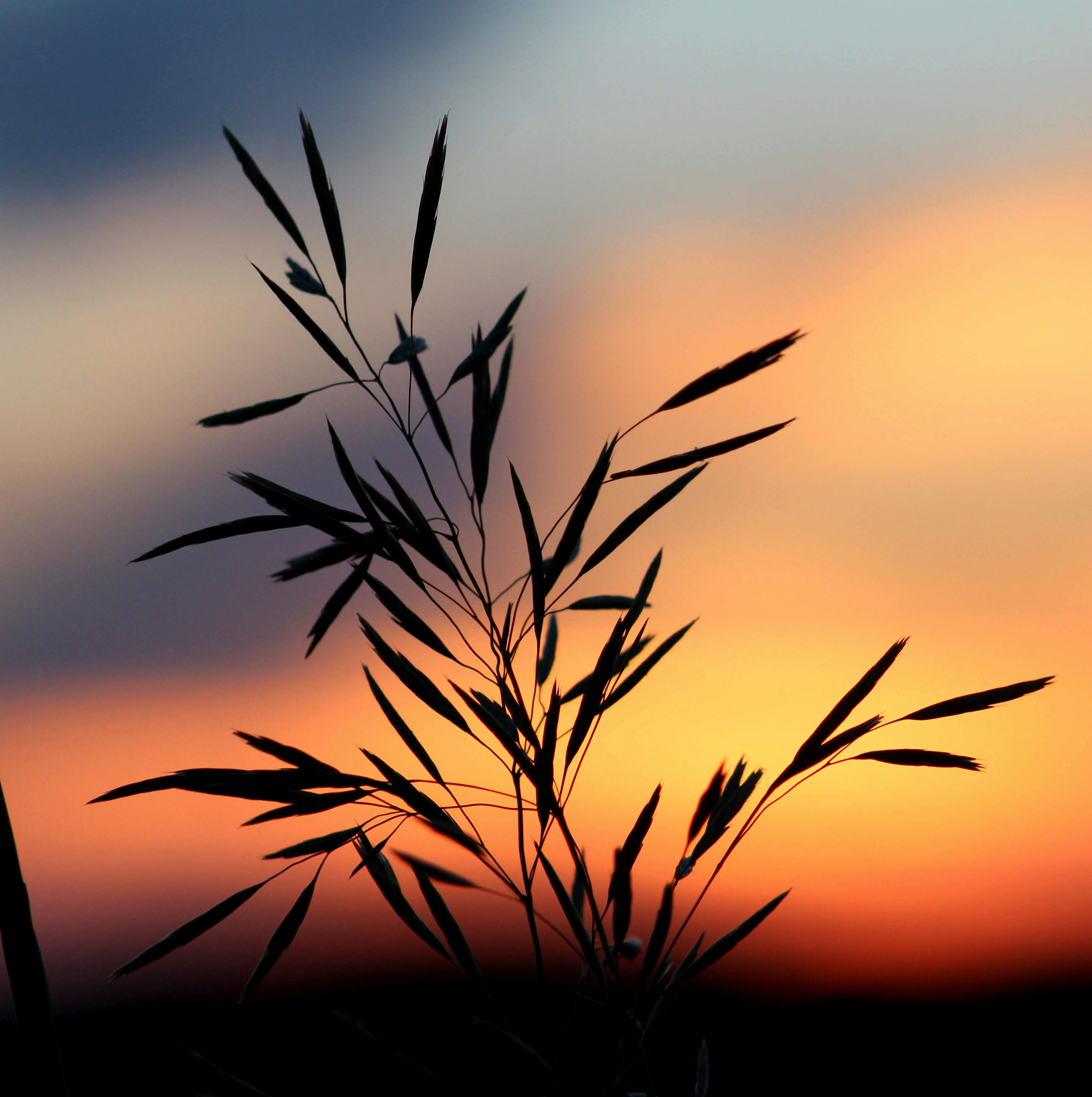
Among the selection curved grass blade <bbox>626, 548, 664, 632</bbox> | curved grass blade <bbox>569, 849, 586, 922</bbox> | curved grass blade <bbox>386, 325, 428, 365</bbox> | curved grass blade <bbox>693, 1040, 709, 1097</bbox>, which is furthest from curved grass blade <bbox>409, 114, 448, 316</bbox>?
curved grass blade <bbox>693, 1040, 709, 1097</bbox>

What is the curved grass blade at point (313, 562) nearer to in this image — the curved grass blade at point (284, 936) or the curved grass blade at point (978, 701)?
the curved grass blade at point (284, 936)

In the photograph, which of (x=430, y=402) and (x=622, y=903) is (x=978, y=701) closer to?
(x=622, y=903)

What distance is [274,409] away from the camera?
0.94m

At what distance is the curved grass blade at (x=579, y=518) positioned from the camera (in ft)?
2.68

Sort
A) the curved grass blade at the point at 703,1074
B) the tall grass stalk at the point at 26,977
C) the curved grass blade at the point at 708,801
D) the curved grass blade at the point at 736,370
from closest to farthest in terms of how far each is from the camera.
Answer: the tall grass stalk at the point at 26,977, the curved grass blade at the point at 736,370, the curved grass blade at the point at 708,801, the curved grass blade at the point at 703,1074

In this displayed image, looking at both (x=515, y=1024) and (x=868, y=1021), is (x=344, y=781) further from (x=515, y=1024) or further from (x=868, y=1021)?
(x=868, y=1021)

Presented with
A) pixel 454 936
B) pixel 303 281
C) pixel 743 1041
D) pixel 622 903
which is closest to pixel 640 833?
pixel 622 903

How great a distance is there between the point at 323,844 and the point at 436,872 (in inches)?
10.3

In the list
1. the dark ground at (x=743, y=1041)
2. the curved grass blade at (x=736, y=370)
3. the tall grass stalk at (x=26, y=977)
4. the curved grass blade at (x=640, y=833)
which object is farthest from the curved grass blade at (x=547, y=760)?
the dark ground at (x=743, y=1041)

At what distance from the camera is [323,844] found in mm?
892

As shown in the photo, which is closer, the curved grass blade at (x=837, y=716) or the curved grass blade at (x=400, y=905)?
the curved grass blade at (x=837, y=716)

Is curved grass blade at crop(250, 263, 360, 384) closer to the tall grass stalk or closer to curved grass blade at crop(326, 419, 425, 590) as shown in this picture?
curved grass blade at crop(326, 419, 425, 590)

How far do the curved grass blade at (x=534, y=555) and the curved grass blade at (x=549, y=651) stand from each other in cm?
14

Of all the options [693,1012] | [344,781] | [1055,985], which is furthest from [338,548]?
[1055,985]
